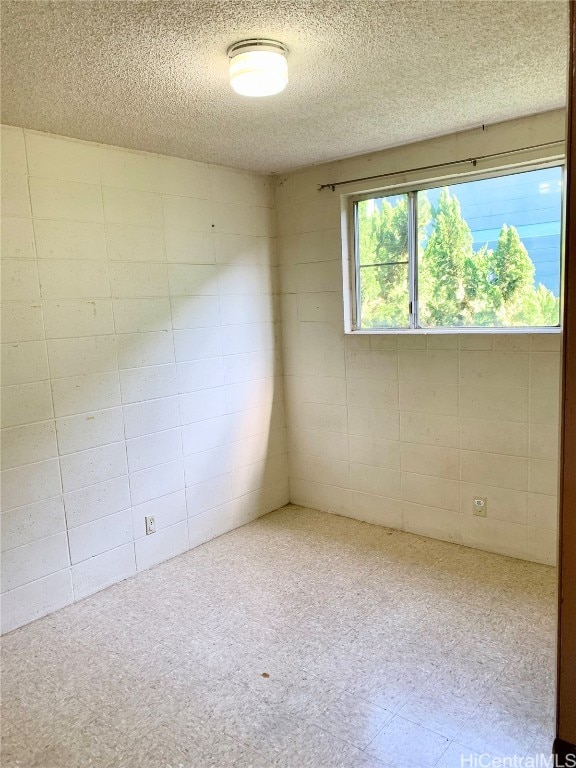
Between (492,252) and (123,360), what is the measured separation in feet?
7.15

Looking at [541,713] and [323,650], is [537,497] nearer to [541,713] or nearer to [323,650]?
[541,713]

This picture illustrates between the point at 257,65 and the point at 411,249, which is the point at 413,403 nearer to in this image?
the point at 411,249

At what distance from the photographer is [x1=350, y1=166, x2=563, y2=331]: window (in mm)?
2869

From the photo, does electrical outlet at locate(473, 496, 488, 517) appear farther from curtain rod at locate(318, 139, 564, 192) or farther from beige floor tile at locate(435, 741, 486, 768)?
curtain rod at locate(318, 139, 564, 192)

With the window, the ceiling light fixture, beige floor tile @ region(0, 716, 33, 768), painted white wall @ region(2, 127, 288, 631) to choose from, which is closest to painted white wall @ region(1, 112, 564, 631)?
painted white wall @ region(2, 127, 288, 631)

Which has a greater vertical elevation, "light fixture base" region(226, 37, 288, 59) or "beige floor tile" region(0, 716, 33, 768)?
"light fixture base" region(226, 37, 288, 59)

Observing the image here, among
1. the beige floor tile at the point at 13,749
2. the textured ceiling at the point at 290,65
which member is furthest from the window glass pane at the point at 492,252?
the beige floor tile at the point at 13,749

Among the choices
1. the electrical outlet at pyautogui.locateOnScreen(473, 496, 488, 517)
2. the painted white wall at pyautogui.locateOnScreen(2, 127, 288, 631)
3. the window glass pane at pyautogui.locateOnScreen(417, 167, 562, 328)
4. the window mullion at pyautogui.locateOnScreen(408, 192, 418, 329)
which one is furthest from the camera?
the window mullion at pyautogui.locateOnScreen(408, 192, 418, 329)

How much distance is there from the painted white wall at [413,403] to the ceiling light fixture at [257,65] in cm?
147

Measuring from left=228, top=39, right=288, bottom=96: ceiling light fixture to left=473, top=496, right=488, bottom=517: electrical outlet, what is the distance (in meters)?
2.45

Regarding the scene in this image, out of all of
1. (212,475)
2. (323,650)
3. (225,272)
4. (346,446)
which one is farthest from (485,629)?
(225,272)

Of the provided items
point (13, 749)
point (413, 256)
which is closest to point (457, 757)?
point (13, 749)

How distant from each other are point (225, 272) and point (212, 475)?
4.44 feet

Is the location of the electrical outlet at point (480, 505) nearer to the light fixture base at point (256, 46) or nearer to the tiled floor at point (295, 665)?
the tiled floor at point (295, 665)
